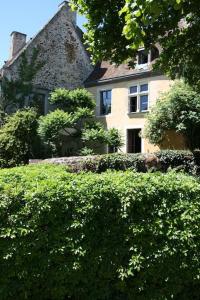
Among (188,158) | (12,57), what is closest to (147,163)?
(188,158)

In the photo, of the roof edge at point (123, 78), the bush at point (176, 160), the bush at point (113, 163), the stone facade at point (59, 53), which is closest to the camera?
the bush at point (113, 163)

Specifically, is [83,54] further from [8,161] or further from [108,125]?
[8,161]

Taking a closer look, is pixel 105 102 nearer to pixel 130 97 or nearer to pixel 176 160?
pixel 130 97

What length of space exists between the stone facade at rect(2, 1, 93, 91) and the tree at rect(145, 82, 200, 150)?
9.61 metres

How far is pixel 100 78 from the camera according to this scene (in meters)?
29.3

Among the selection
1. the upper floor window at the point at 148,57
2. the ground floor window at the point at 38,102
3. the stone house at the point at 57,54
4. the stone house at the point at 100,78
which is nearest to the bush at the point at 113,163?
the stone house at the point at 100,78

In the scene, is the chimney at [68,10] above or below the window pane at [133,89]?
above

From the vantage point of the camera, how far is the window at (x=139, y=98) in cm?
2639

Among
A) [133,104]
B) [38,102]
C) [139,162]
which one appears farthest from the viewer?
[38,102]

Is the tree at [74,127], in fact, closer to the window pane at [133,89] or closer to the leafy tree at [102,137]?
the leafy tree at [102,137]

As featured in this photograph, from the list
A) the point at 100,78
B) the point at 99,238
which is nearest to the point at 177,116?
the point at 100,78

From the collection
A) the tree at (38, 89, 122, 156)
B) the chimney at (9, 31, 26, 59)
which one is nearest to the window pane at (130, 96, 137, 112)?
the tree at (38, 89, 122, 156)

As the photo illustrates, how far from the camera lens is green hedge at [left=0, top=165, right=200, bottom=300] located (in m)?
5.18

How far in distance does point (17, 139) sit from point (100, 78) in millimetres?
9432
